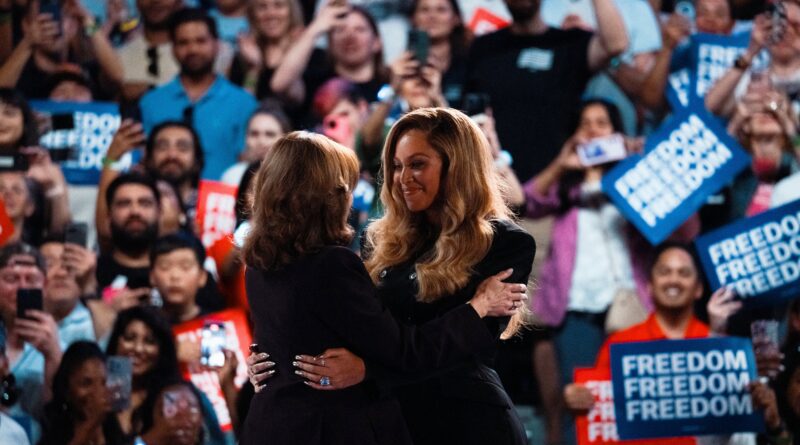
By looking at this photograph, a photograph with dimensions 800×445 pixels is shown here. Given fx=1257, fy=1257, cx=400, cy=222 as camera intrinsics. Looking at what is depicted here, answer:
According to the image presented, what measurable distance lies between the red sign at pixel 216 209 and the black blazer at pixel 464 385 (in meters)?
2.73

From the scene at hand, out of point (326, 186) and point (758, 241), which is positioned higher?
point (326, 186)

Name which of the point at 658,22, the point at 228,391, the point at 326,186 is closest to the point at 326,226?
the point at 326,186

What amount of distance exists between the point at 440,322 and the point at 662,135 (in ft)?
9.67

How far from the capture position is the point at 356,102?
560 centimetres

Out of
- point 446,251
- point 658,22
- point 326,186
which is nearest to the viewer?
point 326,186

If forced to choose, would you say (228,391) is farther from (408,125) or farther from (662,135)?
(408,125)

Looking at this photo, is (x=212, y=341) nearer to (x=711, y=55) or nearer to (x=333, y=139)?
(x=333, y=139)

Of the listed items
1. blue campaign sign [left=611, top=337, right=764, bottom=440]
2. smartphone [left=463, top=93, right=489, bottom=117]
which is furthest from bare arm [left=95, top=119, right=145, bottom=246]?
blue campaign sign [left=611, top=337, right=764, bottom=440]

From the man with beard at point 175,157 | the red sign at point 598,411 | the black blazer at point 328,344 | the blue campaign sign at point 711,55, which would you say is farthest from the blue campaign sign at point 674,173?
Answer: the black blazer at point 328,344

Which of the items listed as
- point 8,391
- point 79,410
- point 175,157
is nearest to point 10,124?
point 175,157

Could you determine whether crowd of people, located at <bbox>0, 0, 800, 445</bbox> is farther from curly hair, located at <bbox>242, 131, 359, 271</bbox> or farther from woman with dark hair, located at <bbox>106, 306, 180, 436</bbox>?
curly hair, located at <bbox>242, 131, 359, 271</bbox>

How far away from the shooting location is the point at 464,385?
268 cm

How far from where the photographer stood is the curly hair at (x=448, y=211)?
8.80 ft

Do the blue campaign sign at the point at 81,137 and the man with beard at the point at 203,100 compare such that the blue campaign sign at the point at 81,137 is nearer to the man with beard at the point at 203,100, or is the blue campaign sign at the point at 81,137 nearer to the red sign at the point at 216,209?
the man with beard at the point at 203,100
